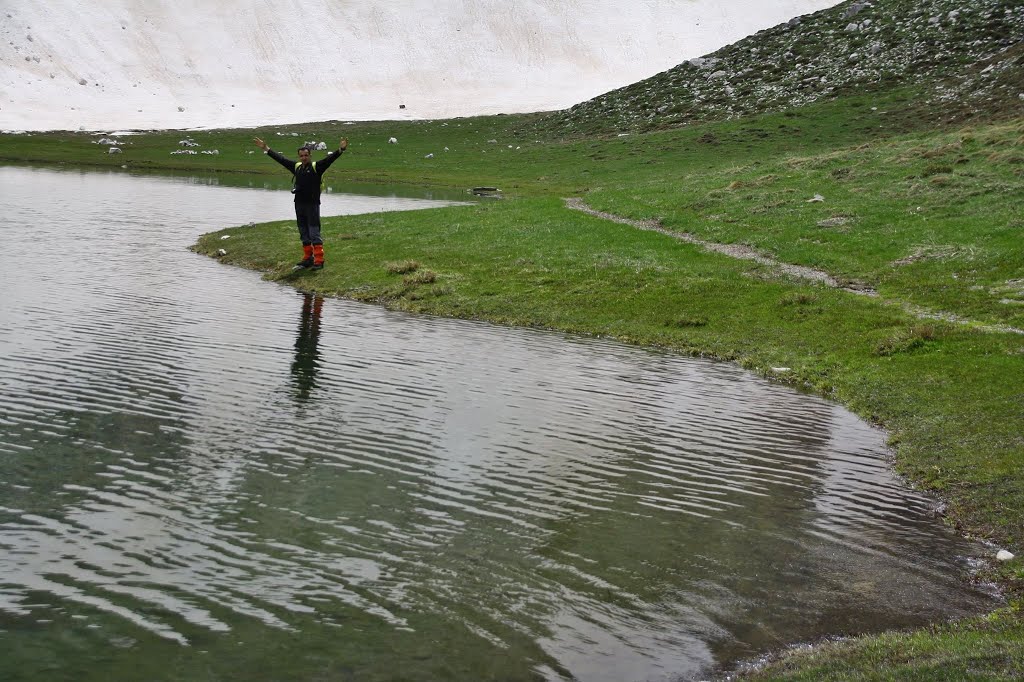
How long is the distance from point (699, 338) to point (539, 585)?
59.8 ft

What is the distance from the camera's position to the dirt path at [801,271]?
2693 cm

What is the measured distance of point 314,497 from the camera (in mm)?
13656

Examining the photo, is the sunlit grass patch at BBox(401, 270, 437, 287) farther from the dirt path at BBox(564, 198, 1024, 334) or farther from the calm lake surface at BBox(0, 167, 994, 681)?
the dirt path at BBox(564, 198, 1024, 334)

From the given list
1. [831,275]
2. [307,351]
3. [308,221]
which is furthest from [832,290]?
[308,221]

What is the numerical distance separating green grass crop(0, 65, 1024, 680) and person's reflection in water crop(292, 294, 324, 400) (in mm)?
3222

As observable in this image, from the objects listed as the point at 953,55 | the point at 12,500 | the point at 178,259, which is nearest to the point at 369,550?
the point at 12,500

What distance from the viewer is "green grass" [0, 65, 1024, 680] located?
1473 centimetres

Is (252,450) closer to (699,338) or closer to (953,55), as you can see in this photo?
(699,338)

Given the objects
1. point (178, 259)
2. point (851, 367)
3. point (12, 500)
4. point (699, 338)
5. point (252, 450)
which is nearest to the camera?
point (12, 500)

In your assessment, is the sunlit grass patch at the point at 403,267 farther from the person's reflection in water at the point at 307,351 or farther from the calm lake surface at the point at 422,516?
the calm lake surface at the point at 422,516

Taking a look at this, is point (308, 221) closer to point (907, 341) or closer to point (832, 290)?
point (832, 290)

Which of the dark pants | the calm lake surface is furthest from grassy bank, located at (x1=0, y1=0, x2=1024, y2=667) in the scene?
the dark pants

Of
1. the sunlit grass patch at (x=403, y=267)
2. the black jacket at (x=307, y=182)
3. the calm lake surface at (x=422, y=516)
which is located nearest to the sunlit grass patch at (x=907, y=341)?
the calm lake surface at (x=422, y=516)

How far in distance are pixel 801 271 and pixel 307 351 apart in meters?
20.2
